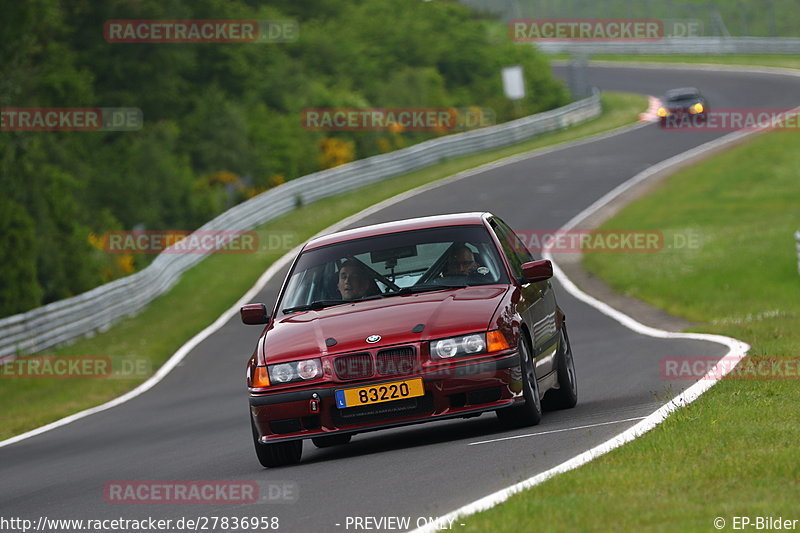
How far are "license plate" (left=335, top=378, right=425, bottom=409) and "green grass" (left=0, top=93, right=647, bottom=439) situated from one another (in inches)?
363

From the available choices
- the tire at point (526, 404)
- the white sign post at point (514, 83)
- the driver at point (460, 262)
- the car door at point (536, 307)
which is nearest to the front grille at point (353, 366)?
the tire at point (526, 404)

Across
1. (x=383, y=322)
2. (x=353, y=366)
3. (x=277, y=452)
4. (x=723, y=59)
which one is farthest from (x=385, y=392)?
(x=723, y=59)

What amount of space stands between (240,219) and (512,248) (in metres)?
28.8

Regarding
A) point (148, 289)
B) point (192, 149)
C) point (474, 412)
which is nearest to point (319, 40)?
point (192, 149)

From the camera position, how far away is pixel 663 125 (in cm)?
5622

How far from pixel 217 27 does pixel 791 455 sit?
5873 cm

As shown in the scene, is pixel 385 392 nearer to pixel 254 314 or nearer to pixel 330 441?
pixel 254 314

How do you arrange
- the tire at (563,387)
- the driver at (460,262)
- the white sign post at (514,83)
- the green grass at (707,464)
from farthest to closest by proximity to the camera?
the white sign post at (514,83), the tire at (563,387), the driver at (460,262), the green grass at (707,464)

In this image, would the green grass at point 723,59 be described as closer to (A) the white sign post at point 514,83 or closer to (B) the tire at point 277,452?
(A) the white sign post at point 514,83

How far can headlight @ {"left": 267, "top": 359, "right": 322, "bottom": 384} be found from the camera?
940 centimetres

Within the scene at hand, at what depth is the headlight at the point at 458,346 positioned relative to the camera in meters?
9.33

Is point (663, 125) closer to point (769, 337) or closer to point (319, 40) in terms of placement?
point (319, 40)

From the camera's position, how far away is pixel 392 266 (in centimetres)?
1070

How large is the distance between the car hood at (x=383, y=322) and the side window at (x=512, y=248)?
716 mm
